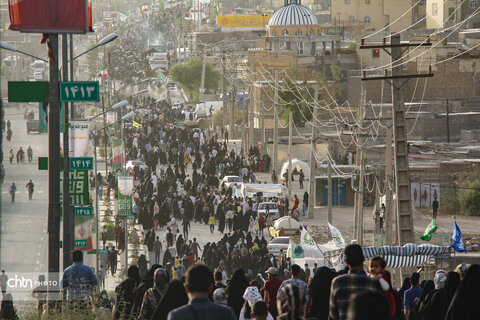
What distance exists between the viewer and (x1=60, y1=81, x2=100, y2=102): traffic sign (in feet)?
42.0

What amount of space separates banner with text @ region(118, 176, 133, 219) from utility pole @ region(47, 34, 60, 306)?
15336 mm

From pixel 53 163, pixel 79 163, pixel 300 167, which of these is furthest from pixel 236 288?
pixel 300 167

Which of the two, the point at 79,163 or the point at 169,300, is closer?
the point at 169,300

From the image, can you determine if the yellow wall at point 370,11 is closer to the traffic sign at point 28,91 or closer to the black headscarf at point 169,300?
the traffic sign at point 28,91

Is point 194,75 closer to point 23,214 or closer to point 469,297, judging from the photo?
point 23,214

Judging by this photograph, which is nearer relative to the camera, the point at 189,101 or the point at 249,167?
the point at 249,167

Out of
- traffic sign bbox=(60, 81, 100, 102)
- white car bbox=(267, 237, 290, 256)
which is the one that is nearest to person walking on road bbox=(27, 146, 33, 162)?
white car bbox=(267, 237, 290, 256)

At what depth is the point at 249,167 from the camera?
153 ft

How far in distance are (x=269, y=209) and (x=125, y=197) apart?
9028 mm

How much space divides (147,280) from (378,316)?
6191 mm

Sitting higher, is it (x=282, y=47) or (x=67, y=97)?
(x=282, y=47)

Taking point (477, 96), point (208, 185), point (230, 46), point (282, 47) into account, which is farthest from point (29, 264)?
point (230, 46)

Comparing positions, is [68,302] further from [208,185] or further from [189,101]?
[189,101]

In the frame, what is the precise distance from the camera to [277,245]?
31.1 meters
